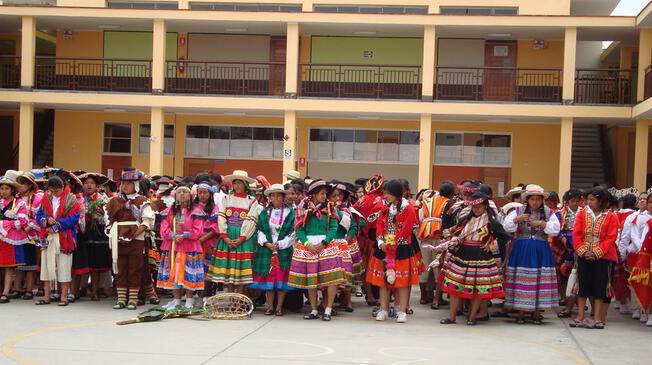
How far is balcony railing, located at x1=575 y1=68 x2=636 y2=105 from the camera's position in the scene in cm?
Answer: 2453

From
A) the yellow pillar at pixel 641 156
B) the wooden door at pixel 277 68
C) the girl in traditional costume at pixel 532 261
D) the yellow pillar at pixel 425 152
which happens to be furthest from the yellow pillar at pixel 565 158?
the girl in traditional costume at pixel 532 261

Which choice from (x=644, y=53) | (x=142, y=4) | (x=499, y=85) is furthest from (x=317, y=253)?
(x=142, y=4)

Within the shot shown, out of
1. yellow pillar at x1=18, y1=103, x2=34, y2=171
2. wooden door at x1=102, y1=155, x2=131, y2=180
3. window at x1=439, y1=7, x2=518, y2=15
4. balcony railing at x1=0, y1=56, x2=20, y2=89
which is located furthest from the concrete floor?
balcony railing at x1=0, y1=56, x2=20, y2=89

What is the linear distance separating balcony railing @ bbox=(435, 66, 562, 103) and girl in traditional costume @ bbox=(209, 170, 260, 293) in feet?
54.2

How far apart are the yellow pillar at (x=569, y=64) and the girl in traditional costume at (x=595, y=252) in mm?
14491

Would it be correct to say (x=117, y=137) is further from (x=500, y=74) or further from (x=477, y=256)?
(x=477, y=256)

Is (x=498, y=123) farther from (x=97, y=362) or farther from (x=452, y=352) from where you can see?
(x=97, y=362)

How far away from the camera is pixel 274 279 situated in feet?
33.1

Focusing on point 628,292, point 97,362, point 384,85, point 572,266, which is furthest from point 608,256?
point 384,85

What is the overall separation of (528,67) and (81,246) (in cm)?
1916

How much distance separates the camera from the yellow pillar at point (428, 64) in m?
23.7

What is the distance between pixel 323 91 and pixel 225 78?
11.2ft

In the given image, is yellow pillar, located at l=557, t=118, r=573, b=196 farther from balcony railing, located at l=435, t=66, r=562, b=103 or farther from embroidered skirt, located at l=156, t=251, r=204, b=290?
embroidered skirt, located at l=156, t=251, r=204, b=290

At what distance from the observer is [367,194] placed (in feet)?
35.8
